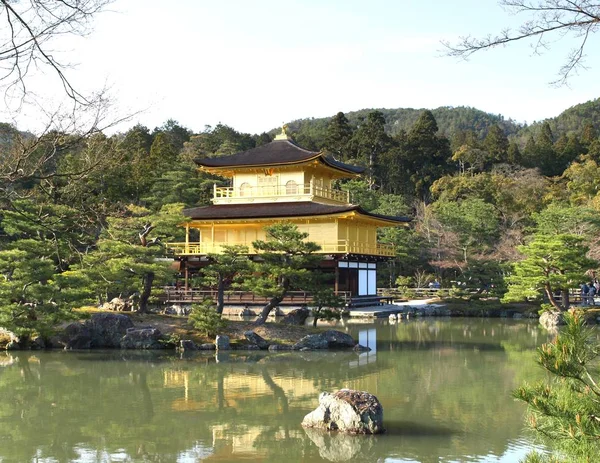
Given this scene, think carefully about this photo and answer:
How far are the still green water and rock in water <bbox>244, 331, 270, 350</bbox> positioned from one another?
2.62 feet

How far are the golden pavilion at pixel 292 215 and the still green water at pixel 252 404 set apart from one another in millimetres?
9299

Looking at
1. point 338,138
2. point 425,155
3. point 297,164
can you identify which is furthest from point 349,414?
point 338,138

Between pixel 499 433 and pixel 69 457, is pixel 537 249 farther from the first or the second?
pixel 69 457

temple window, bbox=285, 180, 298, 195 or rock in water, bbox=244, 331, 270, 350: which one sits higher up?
temple window, bbox=285, 180, 298, 195

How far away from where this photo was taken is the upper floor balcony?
27.2 meters

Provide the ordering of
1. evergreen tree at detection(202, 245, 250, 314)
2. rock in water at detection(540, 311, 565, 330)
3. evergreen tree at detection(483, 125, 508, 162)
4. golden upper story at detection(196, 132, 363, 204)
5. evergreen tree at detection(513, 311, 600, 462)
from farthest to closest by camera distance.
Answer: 1. evergreen tree at detection(483, 125, 508, 162)
2. golden upper story at detection(196, 132, 363, 204)
3. rock in water at detection(540, 311, 565, 330)
4. evergreen tree at detection(202, 245, 250, 314)
5. evergreen tree at detection(513, 311, 600, 462)

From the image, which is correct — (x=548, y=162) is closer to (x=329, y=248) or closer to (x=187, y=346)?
(x=329, y=248)

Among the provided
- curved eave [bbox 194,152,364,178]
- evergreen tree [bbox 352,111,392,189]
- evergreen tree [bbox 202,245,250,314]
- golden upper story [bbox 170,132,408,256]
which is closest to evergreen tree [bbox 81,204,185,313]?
evergreen tree [bbox 202,245,250,314]

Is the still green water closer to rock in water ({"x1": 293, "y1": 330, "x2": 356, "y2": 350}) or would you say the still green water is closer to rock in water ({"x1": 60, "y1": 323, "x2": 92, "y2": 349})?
rock in water ({"x1": 60, "y1": 323, "x2": 92, "y2": 349})

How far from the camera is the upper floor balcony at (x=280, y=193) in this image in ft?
89.2

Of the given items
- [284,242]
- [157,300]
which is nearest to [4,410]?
[284,242]

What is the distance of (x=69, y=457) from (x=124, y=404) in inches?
106

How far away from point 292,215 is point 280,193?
248cm

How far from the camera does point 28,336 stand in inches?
599
